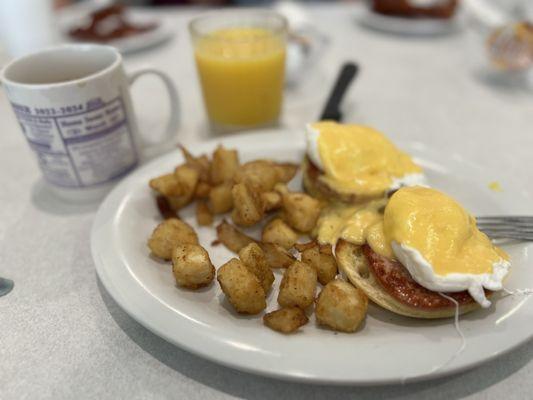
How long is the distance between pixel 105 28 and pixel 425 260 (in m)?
2.05

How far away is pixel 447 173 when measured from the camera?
1238 mm

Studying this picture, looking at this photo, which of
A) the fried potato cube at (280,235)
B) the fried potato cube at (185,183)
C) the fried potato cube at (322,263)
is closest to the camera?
the fried potato cube at (322,263)

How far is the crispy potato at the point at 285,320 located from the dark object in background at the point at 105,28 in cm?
186

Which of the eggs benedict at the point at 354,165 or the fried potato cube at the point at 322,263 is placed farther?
the eggs benedict at the point at 354,165

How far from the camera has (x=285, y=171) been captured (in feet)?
4.00

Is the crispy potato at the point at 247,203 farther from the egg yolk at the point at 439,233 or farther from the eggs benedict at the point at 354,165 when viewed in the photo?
the egg yolk at the point at 439,233

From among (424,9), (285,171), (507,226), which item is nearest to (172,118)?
(285,171)

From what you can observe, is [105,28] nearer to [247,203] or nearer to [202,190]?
[202,190]

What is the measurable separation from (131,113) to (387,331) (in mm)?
909

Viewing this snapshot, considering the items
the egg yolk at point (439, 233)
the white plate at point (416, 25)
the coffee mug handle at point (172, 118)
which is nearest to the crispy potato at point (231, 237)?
the egg yolk at point (439, 233)

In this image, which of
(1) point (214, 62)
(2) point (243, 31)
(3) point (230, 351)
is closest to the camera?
(3) point (230, 351)

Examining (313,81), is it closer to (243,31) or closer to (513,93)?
(243,31)

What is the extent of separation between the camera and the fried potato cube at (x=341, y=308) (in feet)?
2.65

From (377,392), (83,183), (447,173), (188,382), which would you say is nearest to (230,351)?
(188,382)
